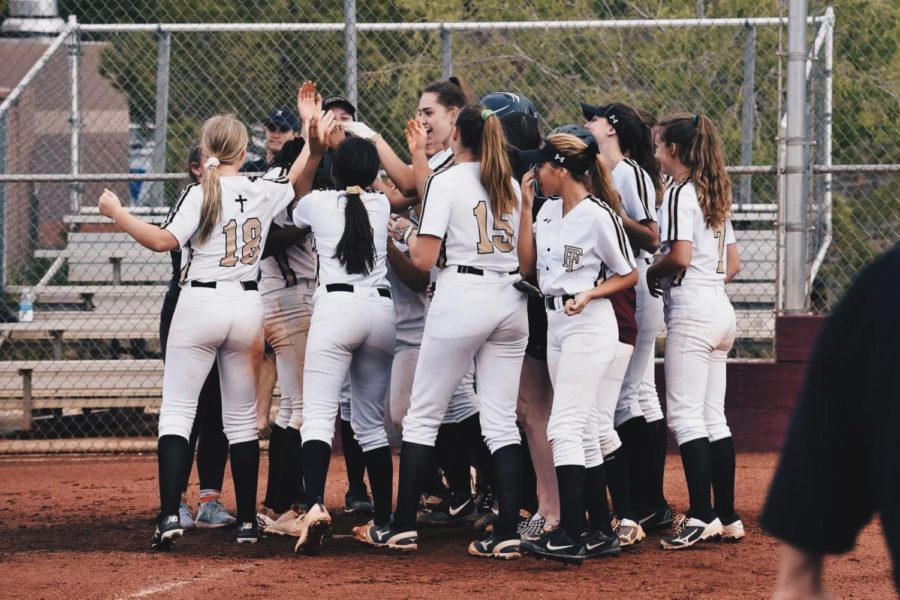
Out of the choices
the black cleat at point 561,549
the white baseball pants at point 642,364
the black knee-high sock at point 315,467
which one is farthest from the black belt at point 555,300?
the black knee-high sock at point 315,467

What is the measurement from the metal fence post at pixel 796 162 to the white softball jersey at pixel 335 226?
3327mm

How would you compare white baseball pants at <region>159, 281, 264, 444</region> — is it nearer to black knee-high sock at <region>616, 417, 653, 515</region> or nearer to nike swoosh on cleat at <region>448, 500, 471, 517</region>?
nike swoosh on cleat at <region>448, 500, 471, 517</region>

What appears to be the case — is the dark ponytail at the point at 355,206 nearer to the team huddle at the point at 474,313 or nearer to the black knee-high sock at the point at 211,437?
the team huddle at the point at 474,313

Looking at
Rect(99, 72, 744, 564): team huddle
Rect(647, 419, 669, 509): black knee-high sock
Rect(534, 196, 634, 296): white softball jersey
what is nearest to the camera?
Rect(534, 196, 634, 296): white softball jersey

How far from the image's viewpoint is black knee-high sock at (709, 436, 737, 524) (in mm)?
5574

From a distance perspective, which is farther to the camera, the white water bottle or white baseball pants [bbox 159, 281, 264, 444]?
the white water bottle

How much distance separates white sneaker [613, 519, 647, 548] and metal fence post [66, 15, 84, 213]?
5463mm

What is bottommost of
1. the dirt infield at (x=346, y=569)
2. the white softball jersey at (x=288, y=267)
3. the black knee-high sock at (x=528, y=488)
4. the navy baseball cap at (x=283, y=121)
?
the dirt infield at (x=346, y=569)

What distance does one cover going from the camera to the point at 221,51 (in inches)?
381

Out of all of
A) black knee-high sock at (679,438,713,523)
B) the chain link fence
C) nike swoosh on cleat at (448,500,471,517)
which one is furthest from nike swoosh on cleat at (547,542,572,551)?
the chain link fence

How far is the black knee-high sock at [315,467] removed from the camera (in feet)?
17.4

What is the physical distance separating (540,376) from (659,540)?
94 cm

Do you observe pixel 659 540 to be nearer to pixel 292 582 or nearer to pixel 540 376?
pixel 540 376

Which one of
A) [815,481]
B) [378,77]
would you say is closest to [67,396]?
[378,77]
